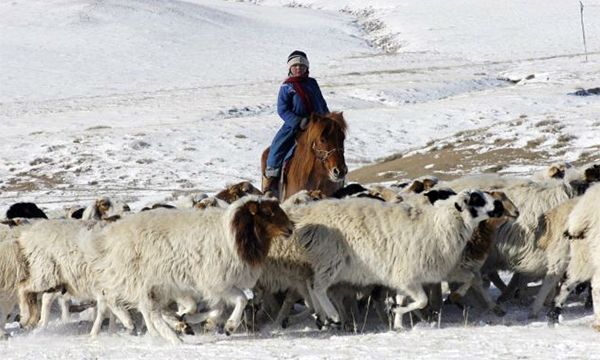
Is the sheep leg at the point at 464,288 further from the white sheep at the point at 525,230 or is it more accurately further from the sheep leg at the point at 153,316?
the sheep leg at the point at 153,316

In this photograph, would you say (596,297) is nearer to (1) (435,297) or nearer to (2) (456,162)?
(1) (435,297)

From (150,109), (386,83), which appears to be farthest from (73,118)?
(386,83)

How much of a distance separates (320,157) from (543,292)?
366cm

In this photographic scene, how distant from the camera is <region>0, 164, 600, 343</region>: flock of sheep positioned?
28.9 ft

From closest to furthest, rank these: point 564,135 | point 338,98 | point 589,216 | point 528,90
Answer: point 589,216 → point 564,135 → point 528,90 → point 338,98

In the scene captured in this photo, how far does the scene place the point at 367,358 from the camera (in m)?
7.38

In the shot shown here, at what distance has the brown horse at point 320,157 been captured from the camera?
1188 cm

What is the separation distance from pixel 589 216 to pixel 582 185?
1.67m

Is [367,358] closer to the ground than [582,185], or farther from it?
closer to the ground

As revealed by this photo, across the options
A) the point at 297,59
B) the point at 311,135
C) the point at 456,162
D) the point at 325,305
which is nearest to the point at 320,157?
the point at 311,135

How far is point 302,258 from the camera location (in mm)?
9219

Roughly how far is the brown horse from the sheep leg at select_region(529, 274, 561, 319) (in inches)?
129

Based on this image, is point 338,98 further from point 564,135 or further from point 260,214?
point 260,214

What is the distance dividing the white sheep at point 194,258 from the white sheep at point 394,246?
56 cm
